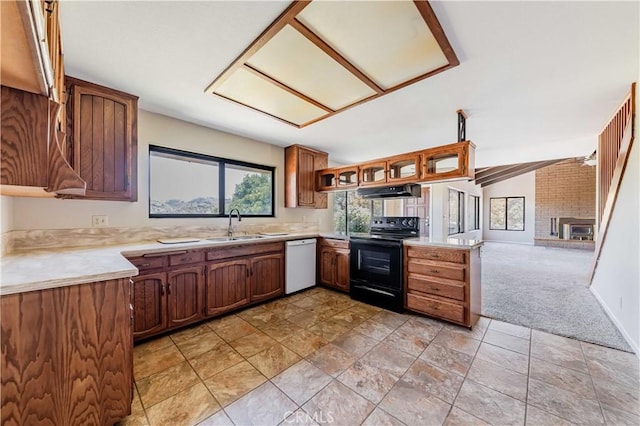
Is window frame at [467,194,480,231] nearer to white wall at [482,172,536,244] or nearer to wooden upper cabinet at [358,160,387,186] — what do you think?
white wall at [482,172,536,244]

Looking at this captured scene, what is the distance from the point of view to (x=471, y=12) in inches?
54.5

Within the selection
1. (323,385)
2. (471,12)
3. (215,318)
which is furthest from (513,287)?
(215,318)

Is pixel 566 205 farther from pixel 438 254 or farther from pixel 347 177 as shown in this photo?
pixel 438 254

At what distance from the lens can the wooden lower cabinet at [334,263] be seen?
11.6 ft

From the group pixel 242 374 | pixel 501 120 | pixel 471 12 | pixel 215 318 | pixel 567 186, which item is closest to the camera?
pixel 471 12

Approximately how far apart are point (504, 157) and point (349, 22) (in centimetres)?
484

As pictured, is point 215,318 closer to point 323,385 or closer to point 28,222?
point 323,385

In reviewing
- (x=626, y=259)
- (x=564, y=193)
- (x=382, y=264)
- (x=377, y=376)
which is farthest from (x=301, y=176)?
(x=564, y=193)

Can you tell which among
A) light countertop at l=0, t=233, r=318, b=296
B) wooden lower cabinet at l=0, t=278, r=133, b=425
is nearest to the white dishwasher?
light countertop at l=0, t=233, r=318, b=296

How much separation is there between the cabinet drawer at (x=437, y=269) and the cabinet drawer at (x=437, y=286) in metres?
0.06

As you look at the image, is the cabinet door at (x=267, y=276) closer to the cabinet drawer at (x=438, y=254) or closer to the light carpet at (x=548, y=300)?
the cabinet drawer at (x=438, y=254)

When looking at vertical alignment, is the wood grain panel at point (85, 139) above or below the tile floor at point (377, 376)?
above

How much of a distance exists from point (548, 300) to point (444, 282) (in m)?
1.94

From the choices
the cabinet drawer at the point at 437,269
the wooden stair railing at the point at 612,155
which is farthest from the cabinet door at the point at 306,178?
the wooden stair railing at the point at 612,155
